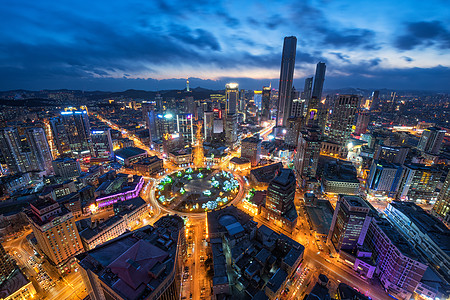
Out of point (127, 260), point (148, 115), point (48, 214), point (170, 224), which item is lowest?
point (170, 224)

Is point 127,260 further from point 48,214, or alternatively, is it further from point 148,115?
point 148,115

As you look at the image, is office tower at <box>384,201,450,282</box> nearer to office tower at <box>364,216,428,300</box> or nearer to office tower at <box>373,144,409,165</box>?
office tower at <box>364,216,428,300</box>

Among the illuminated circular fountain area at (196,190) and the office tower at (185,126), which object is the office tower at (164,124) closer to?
the office tower at (185,126)

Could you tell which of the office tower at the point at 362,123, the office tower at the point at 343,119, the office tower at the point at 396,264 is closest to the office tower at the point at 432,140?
the office tower at the point at 362,123

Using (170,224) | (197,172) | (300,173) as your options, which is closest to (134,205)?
(170,224)

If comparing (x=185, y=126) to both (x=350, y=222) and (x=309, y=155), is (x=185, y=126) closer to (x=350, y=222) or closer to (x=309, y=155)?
(x=309, y=155)

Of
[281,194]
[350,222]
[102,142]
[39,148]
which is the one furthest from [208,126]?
[350,222]
